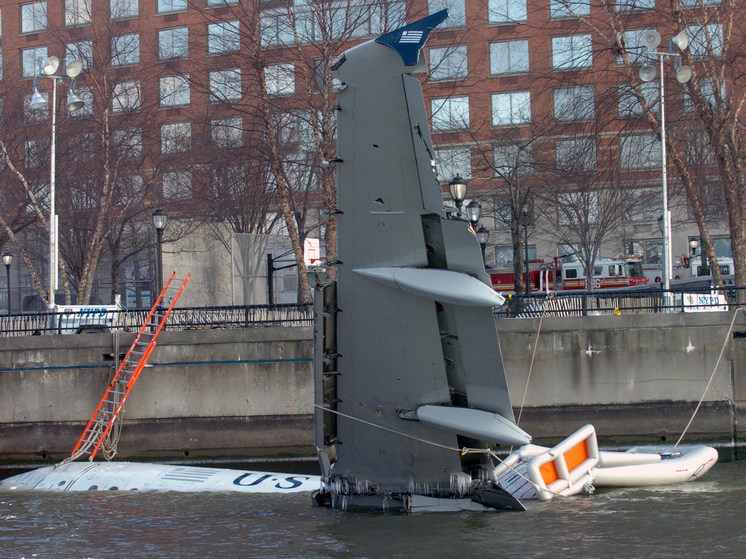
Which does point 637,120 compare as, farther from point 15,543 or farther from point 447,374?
point 15,543

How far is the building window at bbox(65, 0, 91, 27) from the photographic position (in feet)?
86.4

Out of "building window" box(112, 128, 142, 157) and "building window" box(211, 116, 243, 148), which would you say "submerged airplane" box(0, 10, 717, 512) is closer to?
"building window" box(211, 116, 243, 148)

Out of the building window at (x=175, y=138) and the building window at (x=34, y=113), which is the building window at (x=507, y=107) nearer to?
the building window at (x=175, y=138)

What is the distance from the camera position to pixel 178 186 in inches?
1204

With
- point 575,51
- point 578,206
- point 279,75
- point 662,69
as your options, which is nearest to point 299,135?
point 279,75

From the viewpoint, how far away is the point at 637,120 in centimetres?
2180

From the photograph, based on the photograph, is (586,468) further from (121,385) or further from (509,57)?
(509,57)

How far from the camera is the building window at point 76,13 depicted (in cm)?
2633

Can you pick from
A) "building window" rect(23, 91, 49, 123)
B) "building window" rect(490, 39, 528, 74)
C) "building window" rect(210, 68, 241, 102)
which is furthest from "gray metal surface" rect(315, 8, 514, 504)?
"building window" rect(490, 39, 528, 74)

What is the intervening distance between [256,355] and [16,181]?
49.2ft

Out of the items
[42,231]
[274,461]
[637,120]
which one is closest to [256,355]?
[274,461]

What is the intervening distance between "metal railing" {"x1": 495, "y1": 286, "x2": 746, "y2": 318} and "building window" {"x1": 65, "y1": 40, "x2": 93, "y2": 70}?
646 inches

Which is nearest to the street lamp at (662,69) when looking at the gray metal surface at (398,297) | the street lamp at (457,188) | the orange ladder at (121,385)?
the street lamp at (457,188)

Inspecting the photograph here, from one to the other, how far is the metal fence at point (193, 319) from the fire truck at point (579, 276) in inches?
1040
